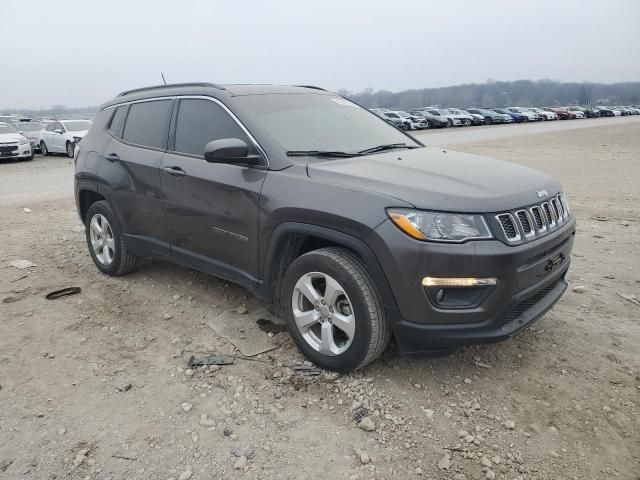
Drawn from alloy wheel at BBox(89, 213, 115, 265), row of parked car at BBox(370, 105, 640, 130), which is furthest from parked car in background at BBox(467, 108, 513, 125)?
alloy wheel at BBox(89, 213, 115, 265)

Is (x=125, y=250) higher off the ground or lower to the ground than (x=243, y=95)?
lower

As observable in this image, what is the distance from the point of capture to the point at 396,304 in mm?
2990

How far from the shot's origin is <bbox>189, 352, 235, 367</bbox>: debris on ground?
11.7ft

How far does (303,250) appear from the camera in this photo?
3627 mm

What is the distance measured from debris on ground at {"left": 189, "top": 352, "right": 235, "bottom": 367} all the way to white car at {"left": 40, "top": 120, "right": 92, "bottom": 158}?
1829 cm

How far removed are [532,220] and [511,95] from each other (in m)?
137

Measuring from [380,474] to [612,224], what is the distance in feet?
19.6

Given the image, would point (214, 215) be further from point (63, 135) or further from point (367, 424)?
point (63, 135)

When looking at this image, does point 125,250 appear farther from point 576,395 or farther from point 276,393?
point 576,395

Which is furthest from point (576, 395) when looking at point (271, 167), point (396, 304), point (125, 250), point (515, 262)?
point (125, 250)

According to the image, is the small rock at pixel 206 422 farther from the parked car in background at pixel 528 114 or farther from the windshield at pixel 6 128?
the parked car in background at pixel 528 114

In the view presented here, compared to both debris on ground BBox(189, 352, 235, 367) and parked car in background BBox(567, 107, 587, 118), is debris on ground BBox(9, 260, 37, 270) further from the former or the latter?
parked car in background BBox(567, 107, 587, 118)

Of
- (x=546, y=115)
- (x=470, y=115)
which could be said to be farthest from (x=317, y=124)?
(x=546, y=115)

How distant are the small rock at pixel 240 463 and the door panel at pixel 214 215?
1.36 meters
